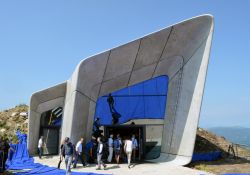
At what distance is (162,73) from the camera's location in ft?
70.8

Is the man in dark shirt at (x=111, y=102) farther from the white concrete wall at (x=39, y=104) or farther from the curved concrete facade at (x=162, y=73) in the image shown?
the white concrete wall at (x=39, y=104)

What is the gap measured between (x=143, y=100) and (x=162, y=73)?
2174 millimetres

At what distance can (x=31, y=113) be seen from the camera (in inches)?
870

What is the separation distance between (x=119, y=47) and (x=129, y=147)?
551cm

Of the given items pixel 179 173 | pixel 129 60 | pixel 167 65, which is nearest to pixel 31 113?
pixel 129 60

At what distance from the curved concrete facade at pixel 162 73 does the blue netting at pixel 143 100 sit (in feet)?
1.35

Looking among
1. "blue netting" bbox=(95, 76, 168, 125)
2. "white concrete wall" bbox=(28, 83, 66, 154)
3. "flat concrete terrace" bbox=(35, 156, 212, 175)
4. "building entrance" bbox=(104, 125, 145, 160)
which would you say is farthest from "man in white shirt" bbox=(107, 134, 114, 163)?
"white concrete wall" bbox=(28, 83, 66, 154)

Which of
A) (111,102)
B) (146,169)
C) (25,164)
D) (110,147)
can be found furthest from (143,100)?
(25,164)

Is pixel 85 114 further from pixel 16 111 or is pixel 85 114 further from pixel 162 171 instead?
pixel 16 111

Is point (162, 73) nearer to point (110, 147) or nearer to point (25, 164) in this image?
point (110, 147)

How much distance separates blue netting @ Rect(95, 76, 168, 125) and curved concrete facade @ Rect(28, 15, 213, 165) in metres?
0.41

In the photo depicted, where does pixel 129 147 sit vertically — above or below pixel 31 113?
below

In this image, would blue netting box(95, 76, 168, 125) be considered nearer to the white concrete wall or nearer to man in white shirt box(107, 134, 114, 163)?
man in white shirt box(107, 134, 114, 163)

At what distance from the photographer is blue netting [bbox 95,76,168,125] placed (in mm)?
21422
